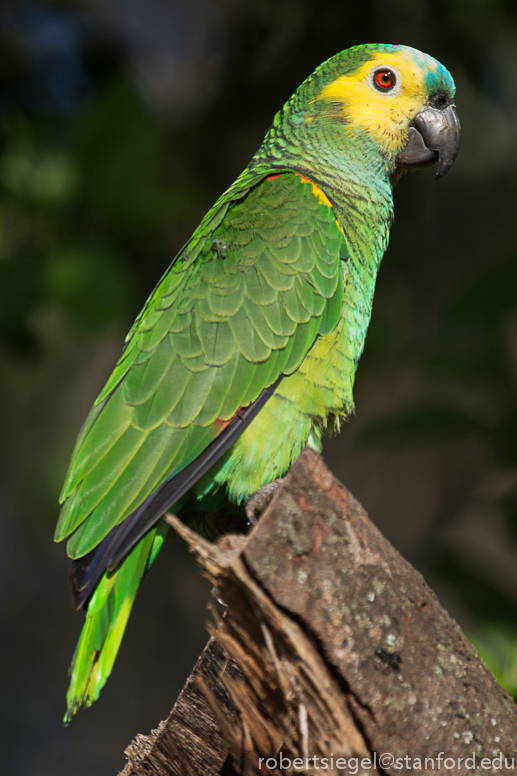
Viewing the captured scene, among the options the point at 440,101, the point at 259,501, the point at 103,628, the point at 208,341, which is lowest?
the point at 103,628

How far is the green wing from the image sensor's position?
2.07 metres

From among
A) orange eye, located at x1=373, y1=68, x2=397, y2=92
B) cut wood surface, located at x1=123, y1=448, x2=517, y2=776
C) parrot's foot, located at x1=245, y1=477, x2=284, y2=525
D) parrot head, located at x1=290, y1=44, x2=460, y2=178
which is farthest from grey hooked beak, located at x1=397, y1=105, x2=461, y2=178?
cut wood surface, located at x1=123, y1=448, x2=517, y2=776

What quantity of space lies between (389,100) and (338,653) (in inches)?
86.0

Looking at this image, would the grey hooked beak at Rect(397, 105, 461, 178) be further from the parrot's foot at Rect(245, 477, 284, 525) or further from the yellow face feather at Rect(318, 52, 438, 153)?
the parrot's foot at Rect(245, 477, 284, 525)

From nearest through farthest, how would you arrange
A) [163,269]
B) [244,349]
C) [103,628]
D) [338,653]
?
1. [338,653]
2. [103,628]
3. [244,349]
4. [163,269]

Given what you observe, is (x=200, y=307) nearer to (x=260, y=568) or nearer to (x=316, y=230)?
(x=316, y=230)

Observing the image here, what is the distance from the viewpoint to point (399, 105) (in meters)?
2.71

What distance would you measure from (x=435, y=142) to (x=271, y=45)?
250cm

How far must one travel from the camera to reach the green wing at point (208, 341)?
6.79 ft

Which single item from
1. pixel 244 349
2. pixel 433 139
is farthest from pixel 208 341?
pixel 433 139

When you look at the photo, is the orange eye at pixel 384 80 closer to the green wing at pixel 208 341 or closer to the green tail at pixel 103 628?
the green wing at pixel 208 341

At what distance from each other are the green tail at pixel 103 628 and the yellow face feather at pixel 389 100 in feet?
5.89

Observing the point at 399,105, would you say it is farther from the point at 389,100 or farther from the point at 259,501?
the point at 259,501

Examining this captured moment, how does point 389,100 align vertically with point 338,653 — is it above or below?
above
